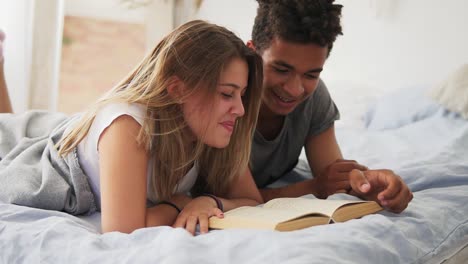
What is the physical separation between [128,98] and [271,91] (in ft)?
1.50

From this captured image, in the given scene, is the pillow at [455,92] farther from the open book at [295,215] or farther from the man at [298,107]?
the open book at [295,215]

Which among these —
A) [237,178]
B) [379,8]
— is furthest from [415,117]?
[237,178]

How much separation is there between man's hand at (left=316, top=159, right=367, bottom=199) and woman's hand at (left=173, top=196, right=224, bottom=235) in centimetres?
35

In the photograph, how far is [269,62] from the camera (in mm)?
1391

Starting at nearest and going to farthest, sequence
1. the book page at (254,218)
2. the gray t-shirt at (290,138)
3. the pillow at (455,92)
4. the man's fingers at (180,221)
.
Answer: the book page at (254,218), the man's fingers at (180,221), the gray t-shirt at (290,138), the pillow at (455,92)

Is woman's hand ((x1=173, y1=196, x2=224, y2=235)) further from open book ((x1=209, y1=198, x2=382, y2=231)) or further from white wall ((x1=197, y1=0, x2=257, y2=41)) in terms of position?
white wall ((x1=197, y1=0, x2=257, y2=41))

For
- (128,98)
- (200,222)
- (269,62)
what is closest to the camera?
(200,222)

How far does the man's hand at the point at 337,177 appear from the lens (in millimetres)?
1270

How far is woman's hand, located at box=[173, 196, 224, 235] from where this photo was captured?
3.06 ft

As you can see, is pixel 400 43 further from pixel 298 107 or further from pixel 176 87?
pixel 176 87

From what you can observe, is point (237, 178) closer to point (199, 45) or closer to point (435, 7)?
point (199, 45)

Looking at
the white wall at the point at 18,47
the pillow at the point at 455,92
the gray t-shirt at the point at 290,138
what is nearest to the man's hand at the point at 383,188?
the gray t-shirt at the point at 290,138

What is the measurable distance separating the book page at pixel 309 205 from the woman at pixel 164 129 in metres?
0.11

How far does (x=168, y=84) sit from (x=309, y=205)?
0.34 meters
